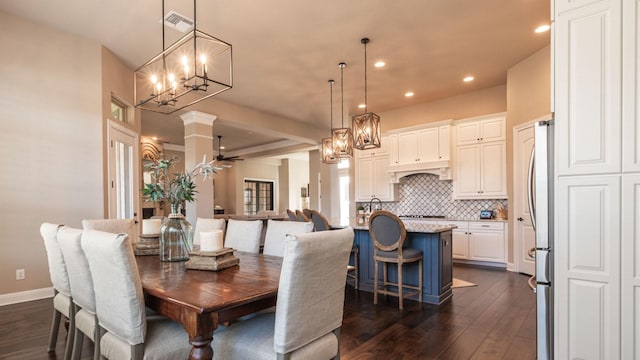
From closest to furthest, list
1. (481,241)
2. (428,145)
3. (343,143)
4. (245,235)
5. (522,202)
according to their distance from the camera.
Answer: (245,235) < (522,202) < (343,143) < (481,241) < (428,145)

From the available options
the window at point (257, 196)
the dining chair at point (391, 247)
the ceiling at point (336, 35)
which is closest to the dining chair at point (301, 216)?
the dining chair at point (391, 247)

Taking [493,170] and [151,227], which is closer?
[151,227]

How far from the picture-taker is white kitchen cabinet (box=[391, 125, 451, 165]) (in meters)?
6.12

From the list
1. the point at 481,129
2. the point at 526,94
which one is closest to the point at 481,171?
the point at 481,129

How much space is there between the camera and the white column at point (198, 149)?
20.0 ft

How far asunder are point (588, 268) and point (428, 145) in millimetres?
4585

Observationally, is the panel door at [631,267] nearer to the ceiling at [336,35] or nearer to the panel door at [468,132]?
the ceiling at [336,35]

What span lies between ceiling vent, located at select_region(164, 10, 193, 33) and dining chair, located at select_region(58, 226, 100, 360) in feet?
8.15

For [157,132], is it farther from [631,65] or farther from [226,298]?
[631,65]

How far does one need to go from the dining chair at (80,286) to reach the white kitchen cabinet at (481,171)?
18.7ft

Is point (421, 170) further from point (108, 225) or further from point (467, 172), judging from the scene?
point (108, 225)

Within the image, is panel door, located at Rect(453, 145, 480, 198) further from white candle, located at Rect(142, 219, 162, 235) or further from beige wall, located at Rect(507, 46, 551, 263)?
white candle, located at Rect(142, 219, 162, 235)

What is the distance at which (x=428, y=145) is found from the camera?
6.31 metres

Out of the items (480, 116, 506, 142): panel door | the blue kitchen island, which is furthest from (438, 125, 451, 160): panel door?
the blue kitchen island
